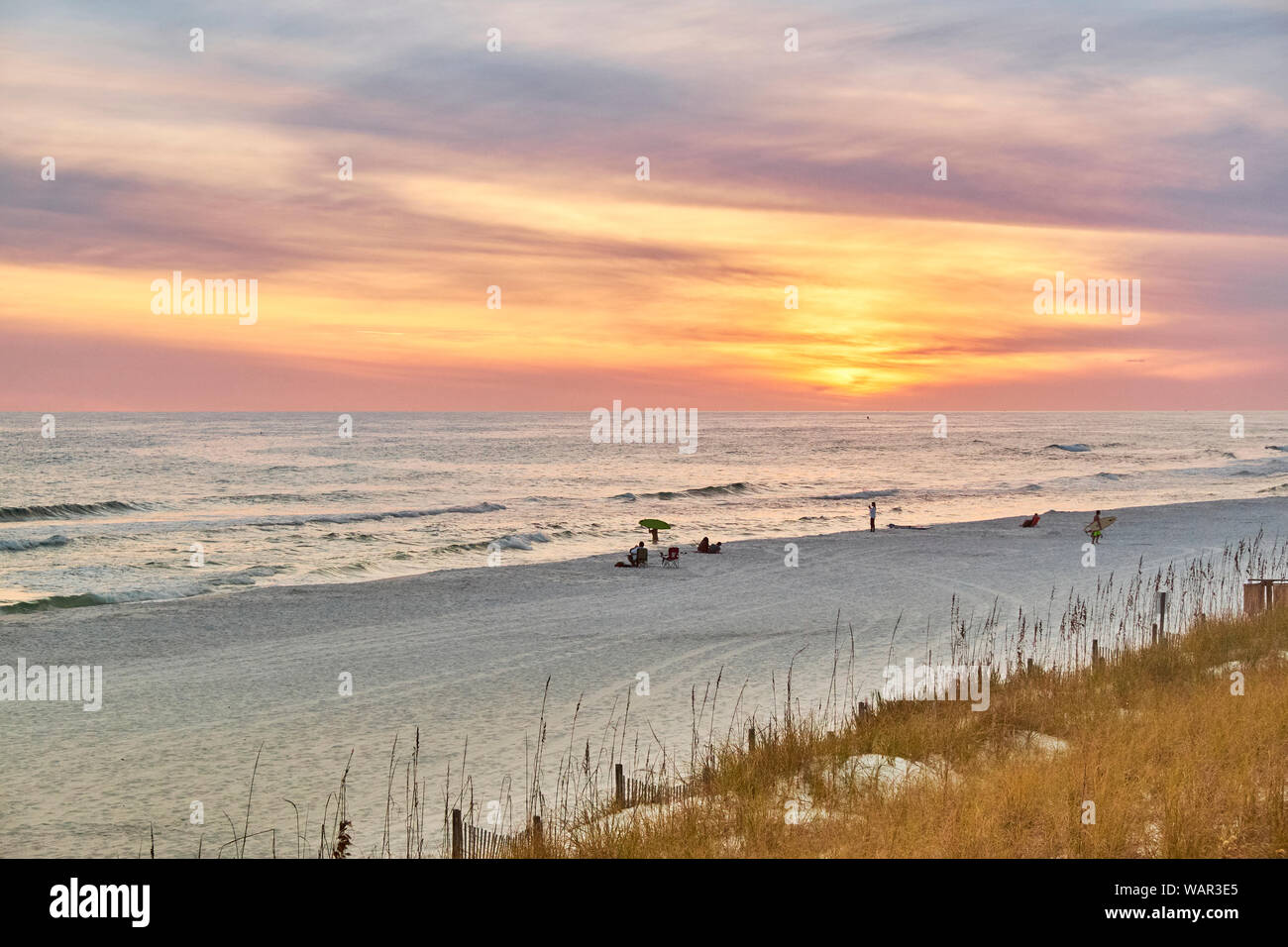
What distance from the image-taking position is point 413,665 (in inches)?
724

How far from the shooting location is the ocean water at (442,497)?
3441cm

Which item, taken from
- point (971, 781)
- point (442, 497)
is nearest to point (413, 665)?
point (971, 781)

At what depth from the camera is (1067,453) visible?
378ft

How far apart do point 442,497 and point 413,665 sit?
148 feet

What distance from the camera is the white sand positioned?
11555mm

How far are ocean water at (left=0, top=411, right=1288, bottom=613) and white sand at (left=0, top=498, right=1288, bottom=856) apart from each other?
6.20 metres

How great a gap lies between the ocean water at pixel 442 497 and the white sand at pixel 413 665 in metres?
6.20

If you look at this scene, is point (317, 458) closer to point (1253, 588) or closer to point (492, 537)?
point (492, 537)

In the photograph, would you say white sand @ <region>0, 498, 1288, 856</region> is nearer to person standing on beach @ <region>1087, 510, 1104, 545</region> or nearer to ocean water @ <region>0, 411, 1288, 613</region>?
person standing on beach @ <region>1087, 510, 1104, 545</region>

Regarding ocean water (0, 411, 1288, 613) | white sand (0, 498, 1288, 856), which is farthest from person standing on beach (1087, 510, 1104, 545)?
ocean water (0, 411, 1288, 613)

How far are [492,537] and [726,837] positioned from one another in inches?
1356

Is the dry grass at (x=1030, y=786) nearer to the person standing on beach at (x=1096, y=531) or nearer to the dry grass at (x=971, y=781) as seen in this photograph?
the dry grass at (x=971, y=781)

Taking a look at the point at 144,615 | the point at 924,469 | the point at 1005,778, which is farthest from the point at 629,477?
the point at 1005,778
